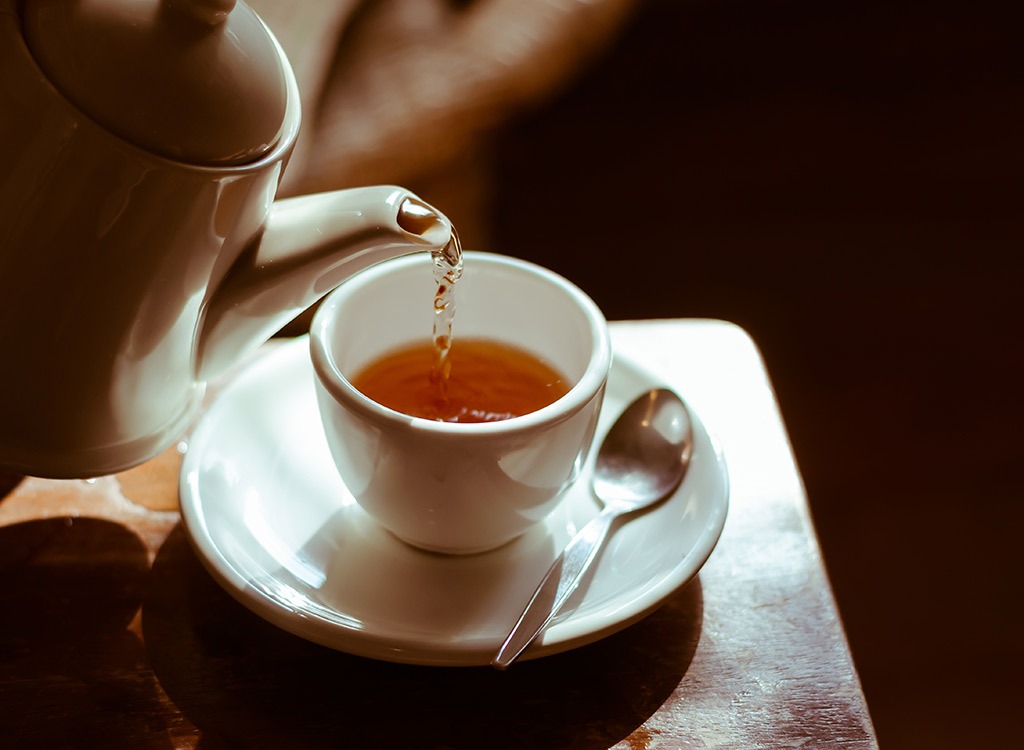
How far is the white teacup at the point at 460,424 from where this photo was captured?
58 centimetres

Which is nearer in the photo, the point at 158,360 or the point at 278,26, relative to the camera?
the point at 158,360

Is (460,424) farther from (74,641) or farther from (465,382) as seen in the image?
(74,641)

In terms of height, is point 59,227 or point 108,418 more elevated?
point 59,227

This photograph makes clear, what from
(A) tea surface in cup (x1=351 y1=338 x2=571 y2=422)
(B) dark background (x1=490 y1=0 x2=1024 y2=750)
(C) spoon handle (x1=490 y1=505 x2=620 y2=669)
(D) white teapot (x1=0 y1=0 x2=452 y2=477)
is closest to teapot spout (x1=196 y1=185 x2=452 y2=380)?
(D) white teapot (x1=0 y1=0 x2=452 y2=477)

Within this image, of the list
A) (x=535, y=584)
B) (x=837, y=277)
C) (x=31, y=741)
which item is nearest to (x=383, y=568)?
(x=535, y=584)

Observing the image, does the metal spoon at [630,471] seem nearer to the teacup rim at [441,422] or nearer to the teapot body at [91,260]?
the teacup rim at [441,422]

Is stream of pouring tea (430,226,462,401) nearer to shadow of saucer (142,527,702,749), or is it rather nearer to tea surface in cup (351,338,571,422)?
tea surface in cup (351,338,571,422)

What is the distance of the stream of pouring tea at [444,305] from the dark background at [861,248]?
97cm

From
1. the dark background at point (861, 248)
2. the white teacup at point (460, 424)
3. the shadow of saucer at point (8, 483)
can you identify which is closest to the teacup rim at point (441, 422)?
the white teacup at point (460, 424)

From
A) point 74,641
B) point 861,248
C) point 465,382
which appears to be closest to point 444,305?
point 465,382

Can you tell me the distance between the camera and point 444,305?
70cm

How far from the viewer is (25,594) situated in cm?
64

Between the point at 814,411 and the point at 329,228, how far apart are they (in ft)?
4.65

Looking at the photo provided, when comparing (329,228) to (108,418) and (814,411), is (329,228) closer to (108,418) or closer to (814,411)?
(108,418)
